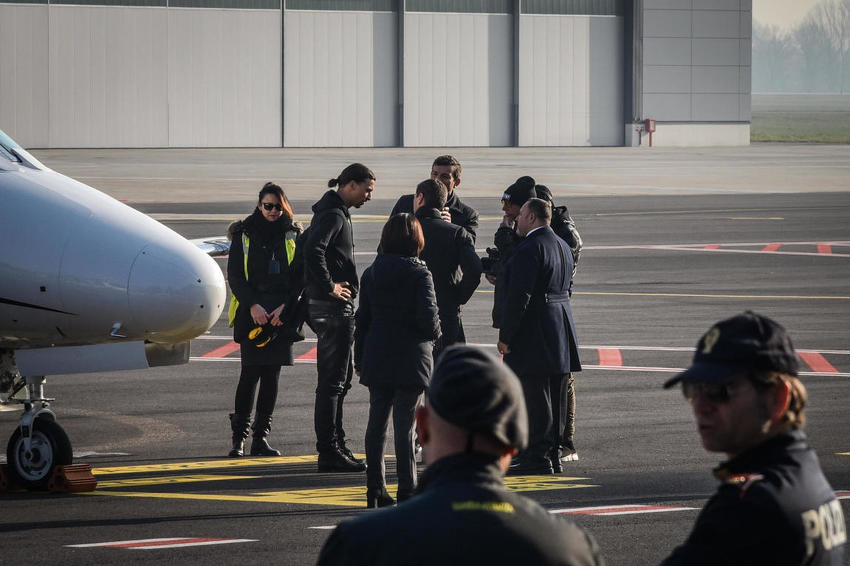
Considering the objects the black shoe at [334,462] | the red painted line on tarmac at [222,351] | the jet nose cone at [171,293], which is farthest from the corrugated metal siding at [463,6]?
the jet nose cone at [171,293]

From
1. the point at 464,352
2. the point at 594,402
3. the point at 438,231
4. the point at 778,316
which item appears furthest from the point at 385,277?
the point at 778,316

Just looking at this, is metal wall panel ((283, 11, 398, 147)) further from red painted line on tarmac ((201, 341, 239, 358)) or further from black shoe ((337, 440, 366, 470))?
black shoe ((337, 440, 366, 470))

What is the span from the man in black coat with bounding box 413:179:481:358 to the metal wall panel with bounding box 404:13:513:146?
61452 millimetres

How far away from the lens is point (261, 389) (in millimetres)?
11109

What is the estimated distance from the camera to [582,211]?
37156 mm

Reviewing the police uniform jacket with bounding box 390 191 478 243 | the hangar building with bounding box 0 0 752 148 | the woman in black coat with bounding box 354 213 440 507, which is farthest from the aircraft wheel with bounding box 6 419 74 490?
the hangar building with bounding box 0 0 752 148

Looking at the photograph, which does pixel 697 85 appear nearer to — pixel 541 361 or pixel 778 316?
pixel 778 316

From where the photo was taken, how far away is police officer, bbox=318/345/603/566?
2.96 meters

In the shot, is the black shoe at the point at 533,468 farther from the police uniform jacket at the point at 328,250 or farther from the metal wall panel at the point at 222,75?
the metal wall panel at the point at 222,75

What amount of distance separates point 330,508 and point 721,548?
240 inches

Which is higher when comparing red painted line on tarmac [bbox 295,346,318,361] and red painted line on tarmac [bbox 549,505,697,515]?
red painted line on tarmac [bbox 295,346,318,361]

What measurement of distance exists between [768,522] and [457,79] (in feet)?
230

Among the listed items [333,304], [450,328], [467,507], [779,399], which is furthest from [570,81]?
[467,507]

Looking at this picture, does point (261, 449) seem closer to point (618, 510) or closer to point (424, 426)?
point (618, 510)
